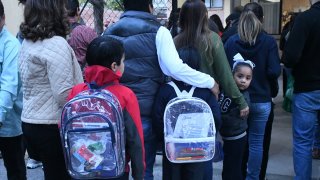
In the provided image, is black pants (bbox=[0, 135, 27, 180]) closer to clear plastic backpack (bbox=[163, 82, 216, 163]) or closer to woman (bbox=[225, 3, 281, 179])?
clear plastic backpack (bbox=[163, 82, 216, 163])

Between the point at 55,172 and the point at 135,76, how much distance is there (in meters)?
0.87

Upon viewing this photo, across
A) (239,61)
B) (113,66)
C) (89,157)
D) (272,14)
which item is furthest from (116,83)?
(272,14)

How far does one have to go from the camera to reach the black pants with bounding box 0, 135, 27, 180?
11.8ft

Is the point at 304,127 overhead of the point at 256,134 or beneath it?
overhead

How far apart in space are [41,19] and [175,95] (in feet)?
3.53

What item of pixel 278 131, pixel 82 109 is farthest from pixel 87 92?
pixel 278 131

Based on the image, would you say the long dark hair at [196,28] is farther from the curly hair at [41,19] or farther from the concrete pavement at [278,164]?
the concrete pavement at [278,164]

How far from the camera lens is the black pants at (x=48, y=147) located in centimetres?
295

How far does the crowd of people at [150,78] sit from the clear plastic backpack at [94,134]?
0.34ft

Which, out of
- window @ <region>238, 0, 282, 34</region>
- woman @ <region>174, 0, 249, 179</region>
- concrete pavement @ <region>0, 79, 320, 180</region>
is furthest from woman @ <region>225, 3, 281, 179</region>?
window @ <region>238, 0, 282, 34</region>

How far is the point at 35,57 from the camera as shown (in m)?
2.86

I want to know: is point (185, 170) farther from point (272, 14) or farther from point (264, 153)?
point (272, 14)

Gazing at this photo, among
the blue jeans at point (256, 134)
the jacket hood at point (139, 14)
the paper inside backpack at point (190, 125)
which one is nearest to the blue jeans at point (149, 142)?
the paper inside backpack at point (190, 125)

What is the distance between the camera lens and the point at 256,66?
13.6 ft
